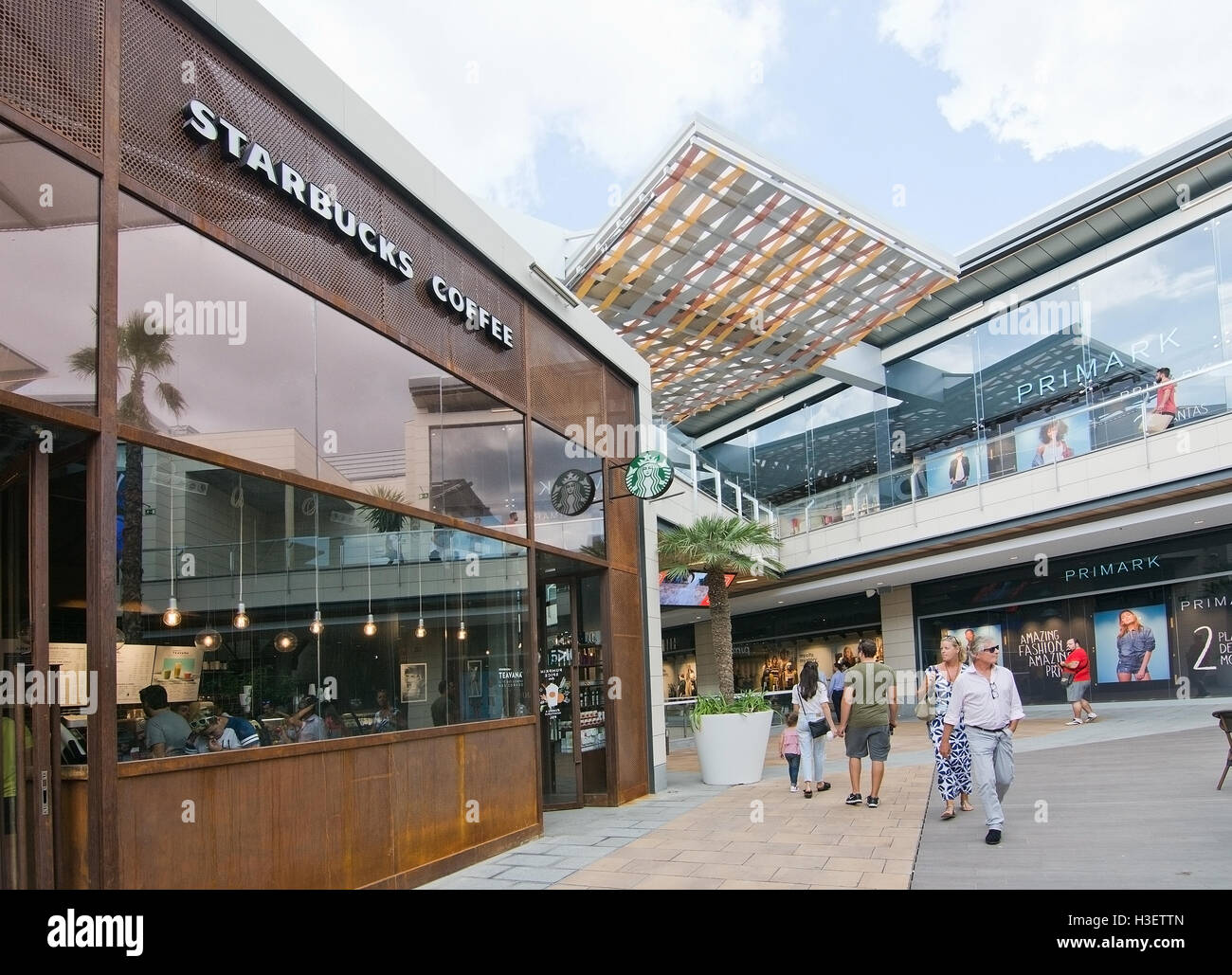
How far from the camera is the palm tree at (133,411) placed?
5133 millimetres

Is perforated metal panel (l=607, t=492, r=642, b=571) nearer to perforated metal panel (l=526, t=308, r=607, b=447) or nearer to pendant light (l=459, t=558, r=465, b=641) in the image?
perforated metal panel (l=526, t=308, r=607, b=447)

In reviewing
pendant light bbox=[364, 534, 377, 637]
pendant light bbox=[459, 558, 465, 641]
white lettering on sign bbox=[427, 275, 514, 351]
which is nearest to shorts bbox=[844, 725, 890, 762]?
pendant light bbox=[459, 558, 465, 641]

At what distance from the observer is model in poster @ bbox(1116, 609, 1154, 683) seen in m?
19.7

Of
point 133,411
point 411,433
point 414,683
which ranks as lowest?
point 414,683

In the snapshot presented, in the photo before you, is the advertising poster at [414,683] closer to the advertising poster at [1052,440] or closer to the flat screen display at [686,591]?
the flat screen display at [686,591]

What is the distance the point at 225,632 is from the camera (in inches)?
233

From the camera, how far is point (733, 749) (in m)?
13.0

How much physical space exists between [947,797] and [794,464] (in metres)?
20.1

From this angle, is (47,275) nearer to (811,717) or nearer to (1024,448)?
(811,717)

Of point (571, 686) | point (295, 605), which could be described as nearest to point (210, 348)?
point (295, 605)

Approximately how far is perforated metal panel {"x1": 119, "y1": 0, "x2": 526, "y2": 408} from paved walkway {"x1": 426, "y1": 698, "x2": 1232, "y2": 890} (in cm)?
435

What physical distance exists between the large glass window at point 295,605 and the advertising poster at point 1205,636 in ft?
51.2

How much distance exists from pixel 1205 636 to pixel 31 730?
19853 mm

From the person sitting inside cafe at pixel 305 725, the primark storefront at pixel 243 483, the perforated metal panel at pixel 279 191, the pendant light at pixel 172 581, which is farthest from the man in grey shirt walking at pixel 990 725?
the pendant light at pixel 172 581
